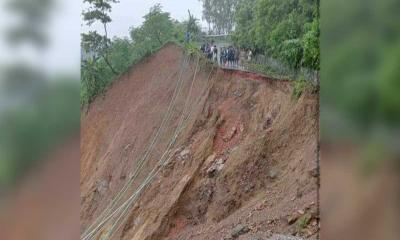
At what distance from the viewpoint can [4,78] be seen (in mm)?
1135

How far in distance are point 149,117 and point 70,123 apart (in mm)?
768

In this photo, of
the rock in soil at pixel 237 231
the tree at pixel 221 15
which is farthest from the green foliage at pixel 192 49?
the rock in soil at pixel 237 231

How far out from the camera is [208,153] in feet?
6.62

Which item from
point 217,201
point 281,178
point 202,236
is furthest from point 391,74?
point 202,236

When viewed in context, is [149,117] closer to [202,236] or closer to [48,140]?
[202,236]

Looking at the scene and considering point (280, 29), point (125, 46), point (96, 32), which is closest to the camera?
point (96, 32)

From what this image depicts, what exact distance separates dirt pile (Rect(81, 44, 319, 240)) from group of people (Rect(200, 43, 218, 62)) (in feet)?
0.16

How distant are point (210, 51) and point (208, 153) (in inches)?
17.4

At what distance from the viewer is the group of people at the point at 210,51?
2.01 m

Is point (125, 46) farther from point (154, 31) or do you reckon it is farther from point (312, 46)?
point (312, 46)

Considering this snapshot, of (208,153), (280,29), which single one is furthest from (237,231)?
(280,29)

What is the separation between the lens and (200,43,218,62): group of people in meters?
2.01

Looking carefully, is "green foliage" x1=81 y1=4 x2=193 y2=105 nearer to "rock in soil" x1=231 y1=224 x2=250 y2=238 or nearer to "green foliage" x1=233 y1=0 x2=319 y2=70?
"green foliage" x1=233 y1=0 x2=319 y2=70

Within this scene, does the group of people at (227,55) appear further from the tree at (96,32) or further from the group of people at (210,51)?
the tree at (96,32)
